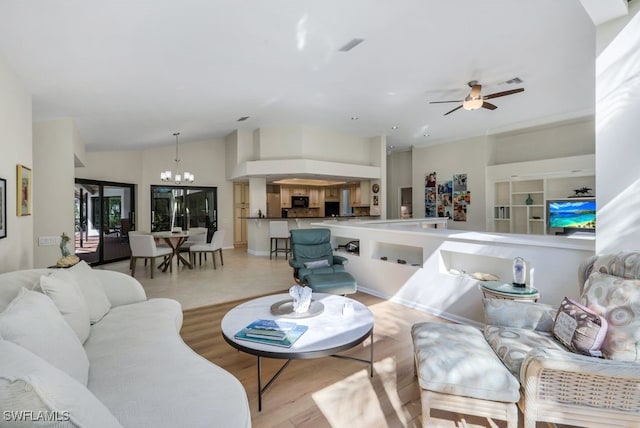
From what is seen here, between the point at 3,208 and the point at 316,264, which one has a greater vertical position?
the point at 3,208

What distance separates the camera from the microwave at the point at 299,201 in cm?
1099

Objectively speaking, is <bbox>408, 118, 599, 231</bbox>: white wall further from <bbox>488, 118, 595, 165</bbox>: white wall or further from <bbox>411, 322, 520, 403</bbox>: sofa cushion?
<bbox>411, 322, 520, 403</bbox>: sofa cushion

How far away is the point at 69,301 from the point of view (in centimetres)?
184

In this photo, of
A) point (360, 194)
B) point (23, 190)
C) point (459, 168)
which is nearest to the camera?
point (23, 190)

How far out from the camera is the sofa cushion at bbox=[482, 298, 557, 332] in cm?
208

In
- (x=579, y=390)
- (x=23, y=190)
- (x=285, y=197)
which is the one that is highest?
(x=285, y=197)

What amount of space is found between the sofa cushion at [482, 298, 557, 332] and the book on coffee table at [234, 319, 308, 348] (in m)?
1.34

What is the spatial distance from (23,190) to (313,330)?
3152 millimetres

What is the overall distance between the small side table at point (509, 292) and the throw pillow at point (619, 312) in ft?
2.04

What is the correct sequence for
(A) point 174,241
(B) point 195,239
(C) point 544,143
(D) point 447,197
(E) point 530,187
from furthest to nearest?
(D) point 447,197 < (E) point 530,187 < (C) point 544,143 < (B) point 195,239 < (A) point 174,241

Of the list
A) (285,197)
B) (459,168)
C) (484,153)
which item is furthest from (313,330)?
(285,197)

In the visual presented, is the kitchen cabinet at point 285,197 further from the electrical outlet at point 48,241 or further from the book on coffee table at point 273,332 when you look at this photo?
the book on coffee table at point 273,332

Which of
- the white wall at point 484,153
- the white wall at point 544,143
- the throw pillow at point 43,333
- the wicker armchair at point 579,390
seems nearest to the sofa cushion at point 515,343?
the wicker armchair at point 579,390

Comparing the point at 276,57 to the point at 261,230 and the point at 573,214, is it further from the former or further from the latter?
the point at 573,214
